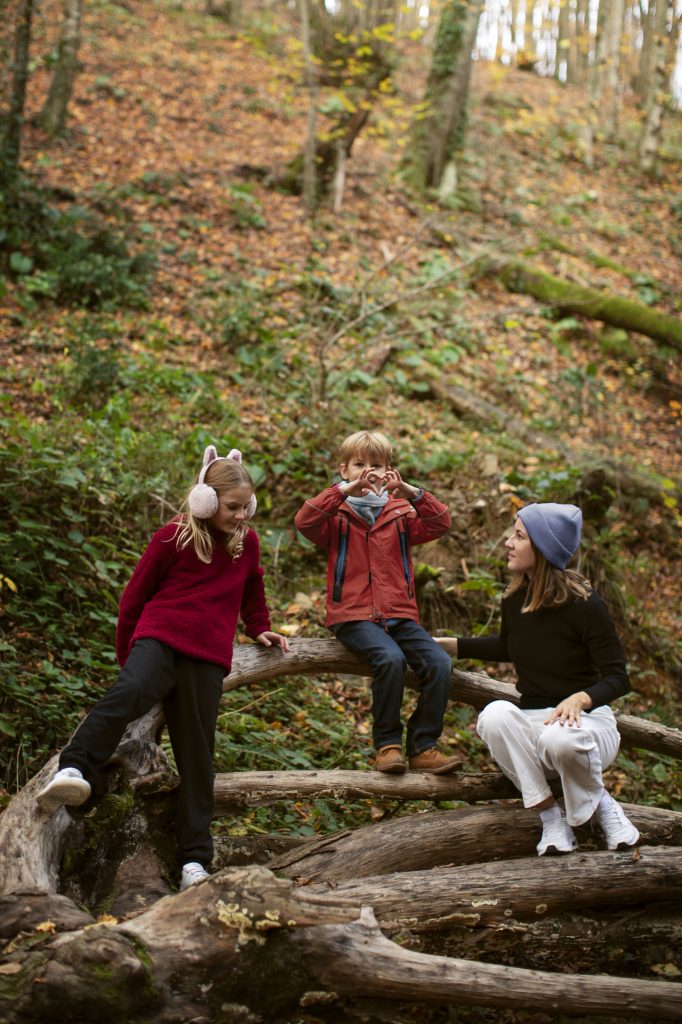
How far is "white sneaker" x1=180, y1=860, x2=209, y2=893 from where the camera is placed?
3115mm

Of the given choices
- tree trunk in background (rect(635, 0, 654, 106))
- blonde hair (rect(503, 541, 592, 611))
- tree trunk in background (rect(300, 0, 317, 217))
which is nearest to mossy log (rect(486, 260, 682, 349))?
tree trunk in background (rect(300, 0, 317, 217))

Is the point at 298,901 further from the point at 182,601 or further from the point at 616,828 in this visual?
the point at 616,828

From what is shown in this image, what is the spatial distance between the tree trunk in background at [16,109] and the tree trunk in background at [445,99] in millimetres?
7726

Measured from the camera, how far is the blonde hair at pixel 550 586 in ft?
11.9

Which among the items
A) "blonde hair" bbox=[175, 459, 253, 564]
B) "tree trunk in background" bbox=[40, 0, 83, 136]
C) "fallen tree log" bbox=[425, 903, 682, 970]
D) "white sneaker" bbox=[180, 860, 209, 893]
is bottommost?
"fallen tree log" bbox=[425, 903, 682, 970]

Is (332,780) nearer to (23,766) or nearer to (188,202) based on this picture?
(23,766)

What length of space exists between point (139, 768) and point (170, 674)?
400 mm

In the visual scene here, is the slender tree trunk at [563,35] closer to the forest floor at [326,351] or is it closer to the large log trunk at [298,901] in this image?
the forest floor at [326,351]

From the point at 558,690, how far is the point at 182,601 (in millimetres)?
1747

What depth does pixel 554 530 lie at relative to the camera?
12.0 ft

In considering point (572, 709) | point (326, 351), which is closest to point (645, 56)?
point (326, 351)

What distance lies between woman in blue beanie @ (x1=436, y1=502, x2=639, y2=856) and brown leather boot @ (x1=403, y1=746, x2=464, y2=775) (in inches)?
8.1

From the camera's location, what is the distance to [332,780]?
3631mm

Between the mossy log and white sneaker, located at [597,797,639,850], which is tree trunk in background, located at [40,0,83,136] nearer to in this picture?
the mossy log
